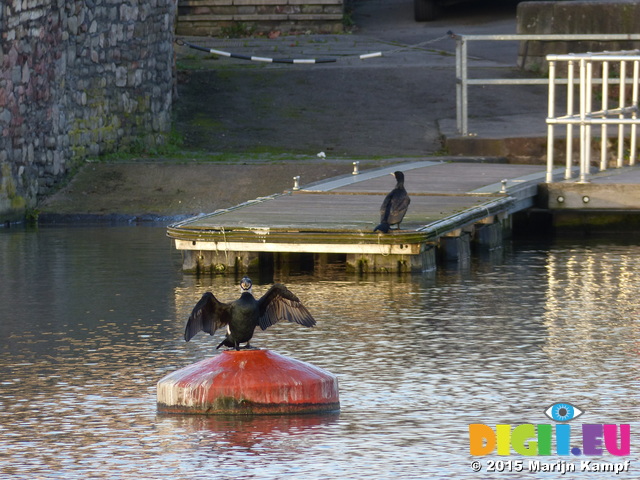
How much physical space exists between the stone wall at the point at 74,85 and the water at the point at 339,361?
111 inches

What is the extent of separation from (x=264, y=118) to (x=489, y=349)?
40.0 feet

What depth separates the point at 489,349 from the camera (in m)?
10.5

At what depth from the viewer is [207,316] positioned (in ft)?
29.0

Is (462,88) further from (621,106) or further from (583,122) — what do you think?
(583,122)

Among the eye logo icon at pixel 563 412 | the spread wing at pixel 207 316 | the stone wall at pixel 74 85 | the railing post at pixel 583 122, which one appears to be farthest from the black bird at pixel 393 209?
the stone wall at pixel 74 85

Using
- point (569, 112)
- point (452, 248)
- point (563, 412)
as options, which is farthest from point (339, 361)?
point (569, 112)

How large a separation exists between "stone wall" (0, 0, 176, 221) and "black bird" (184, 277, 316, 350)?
9411 mm

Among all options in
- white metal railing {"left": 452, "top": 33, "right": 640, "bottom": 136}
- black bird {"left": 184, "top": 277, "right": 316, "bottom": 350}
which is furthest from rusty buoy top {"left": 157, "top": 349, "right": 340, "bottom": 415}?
white metal railing {"left": 452, "top": 33, "right": 640, "bottom": 136}

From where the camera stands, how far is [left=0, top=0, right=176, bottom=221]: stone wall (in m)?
18.2

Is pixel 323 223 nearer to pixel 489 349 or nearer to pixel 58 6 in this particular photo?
pixel 489 349

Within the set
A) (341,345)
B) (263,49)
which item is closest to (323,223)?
(341,345)

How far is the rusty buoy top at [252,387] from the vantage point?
8.49 meters

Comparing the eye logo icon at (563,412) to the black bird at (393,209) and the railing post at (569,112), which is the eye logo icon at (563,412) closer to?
the black bird at (393,209)

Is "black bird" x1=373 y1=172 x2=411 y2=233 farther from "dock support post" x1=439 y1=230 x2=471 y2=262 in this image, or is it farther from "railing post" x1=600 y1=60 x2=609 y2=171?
"railing post" x1=600 y1=60 x2=609 y2=171
